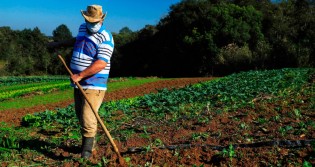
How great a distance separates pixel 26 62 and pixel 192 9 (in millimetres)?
29184

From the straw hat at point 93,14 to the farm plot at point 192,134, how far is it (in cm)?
182

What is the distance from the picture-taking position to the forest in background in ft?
107

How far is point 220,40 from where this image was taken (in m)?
40.4

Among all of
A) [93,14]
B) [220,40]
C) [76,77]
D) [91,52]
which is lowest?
[76,77]

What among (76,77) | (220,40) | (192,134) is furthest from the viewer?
(220,40)

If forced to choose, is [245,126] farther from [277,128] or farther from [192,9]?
[192,9]

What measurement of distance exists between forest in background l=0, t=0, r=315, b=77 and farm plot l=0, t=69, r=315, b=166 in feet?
73.1

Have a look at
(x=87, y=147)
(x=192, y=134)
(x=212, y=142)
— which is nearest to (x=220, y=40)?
(x=192, y=134)

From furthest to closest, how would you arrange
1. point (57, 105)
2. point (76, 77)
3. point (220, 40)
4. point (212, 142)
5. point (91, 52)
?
point (220, 40), point (57, 105), point (212, 142), point (91, 52), point (76, 77)

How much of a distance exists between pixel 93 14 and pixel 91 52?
510 mm

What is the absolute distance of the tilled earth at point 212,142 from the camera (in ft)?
15.7

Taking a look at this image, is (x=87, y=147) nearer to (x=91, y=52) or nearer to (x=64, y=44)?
(x=91, y=52)

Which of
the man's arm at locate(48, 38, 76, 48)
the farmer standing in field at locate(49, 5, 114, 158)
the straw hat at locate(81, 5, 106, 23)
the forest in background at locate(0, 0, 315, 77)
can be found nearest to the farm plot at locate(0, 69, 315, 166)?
the farmer standing in field at locate(49, 5, 114, 158)

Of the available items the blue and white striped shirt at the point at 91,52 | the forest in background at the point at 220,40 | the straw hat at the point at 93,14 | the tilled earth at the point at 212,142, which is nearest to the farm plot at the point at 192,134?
the tilled earth at the point at 212,142
